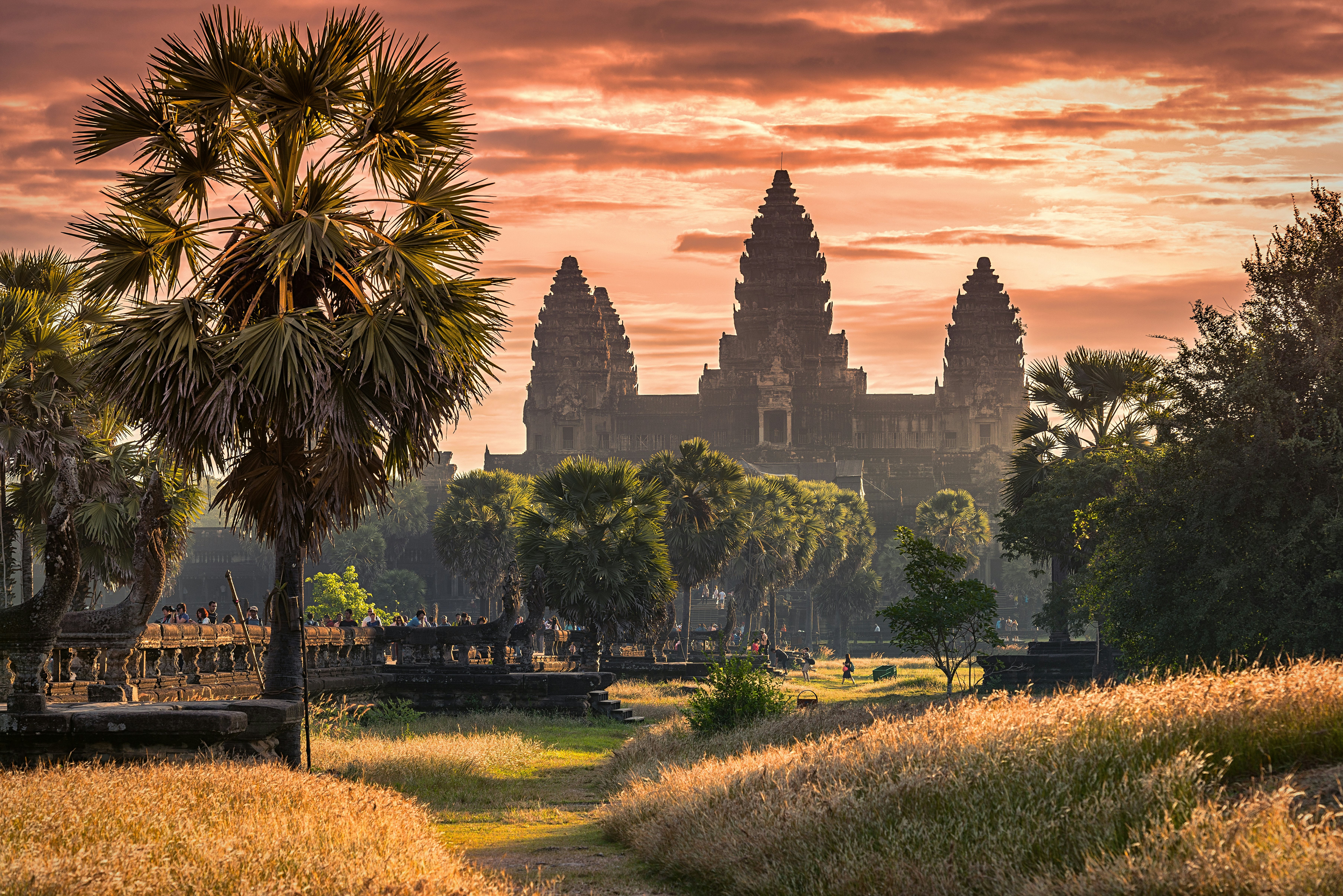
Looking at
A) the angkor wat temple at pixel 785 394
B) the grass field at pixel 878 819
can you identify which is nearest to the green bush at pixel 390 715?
the grass field at pixel 878 819

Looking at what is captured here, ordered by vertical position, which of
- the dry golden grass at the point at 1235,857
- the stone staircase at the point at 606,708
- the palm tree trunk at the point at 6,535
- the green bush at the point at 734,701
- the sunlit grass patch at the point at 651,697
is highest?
the palm tree trunk at the point at 6,535

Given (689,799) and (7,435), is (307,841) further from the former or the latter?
(7,435)

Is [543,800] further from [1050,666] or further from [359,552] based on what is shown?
[359,552]

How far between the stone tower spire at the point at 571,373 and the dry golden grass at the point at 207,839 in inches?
5740

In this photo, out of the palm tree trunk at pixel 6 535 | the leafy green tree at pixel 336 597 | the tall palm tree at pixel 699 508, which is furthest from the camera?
the leafy green tree at pixel 336 597

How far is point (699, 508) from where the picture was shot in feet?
171

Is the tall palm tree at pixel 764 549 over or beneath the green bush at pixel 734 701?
over

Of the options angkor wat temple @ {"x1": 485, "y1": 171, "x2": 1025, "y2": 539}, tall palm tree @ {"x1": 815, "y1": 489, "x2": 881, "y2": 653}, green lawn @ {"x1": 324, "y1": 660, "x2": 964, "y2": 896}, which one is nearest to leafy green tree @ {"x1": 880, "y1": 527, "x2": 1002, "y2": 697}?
green lawn @ {"x1": 324, "y1": 660, "x2": 964, "y2": 896}

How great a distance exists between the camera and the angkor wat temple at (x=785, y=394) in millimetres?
155500

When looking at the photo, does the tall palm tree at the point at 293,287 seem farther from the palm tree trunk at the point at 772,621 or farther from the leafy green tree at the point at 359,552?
the leafy green tree at the point at 359,552

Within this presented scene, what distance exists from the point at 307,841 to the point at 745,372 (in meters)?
150

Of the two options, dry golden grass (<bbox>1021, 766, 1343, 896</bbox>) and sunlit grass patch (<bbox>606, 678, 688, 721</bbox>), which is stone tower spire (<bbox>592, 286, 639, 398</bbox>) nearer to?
sunlit grass patch (<bbox>606, 678, 688, 721</bbox>)

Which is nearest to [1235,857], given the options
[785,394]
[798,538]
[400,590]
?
[798,538]

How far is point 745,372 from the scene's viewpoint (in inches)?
6230
